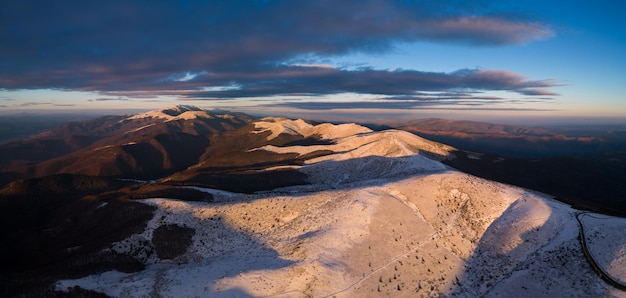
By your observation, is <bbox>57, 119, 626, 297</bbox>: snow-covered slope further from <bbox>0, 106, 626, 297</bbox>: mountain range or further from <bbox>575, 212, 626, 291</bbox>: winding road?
<bbox>575, 212, 626, 291</bbox>: winding road

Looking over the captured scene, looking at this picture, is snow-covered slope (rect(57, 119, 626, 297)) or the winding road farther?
snow-covered slope (rect(57, 119, 626, 297))

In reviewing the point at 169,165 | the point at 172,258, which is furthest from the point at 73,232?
the point at 169,165

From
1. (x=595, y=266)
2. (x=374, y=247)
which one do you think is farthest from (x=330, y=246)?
(x=595, y=266)

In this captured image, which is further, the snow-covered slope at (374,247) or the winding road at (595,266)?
the snow-covered slope at (374,247)

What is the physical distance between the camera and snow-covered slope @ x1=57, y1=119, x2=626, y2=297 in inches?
1077

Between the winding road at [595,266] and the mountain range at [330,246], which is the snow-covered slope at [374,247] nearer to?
the mountain range at [330,246]

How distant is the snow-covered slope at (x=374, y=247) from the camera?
89.7ft

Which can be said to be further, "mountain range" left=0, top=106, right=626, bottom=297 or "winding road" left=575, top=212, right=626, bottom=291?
"mountain range" left=0, top=106, right=626, bottom=297

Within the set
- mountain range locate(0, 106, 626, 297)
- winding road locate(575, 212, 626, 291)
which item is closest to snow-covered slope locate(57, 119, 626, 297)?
mountain range locate(0, 106, 626, 297)

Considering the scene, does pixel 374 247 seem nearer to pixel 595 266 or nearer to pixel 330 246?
pixel 330 246

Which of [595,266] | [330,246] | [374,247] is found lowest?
[374,247]

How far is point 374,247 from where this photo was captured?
110ft

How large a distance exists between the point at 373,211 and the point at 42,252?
50214 millimetres

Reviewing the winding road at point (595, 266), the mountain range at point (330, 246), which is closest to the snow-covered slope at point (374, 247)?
the mountain range at point (330, 246)
